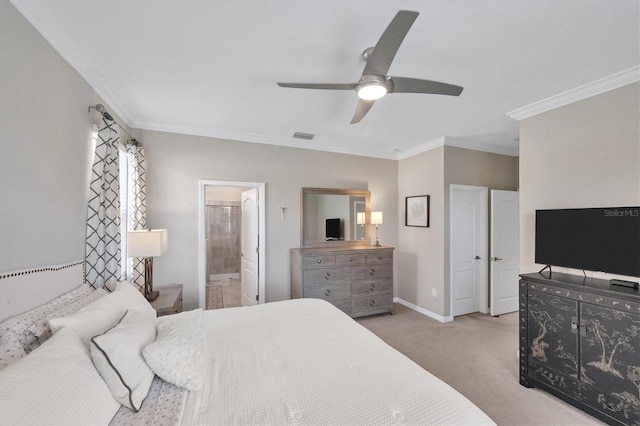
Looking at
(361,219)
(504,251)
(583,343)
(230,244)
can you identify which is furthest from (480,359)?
(230,244)

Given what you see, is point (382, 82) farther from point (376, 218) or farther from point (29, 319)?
point (376, 218)

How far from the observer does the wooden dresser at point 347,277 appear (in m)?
3.65

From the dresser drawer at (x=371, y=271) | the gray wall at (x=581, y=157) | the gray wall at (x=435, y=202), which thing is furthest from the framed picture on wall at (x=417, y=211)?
the gray wall at (x=581, y=157)

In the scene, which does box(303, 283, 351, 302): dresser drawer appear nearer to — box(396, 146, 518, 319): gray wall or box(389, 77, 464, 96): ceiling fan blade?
box(396, 146, 518, 319): gray wall

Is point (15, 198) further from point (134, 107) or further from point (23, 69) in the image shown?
point (134, 107)

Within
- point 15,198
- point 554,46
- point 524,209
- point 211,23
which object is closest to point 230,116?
point 211,23

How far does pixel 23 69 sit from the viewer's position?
141 cm

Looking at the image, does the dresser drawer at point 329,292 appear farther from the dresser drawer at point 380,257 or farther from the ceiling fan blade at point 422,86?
the ceiling fan blade at point 422,86

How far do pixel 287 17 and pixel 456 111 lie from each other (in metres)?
2.10

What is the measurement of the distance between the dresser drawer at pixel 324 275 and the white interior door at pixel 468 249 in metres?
1.58

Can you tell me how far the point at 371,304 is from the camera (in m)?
3.95

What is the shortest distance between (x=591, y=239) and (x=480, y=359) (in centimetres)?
157

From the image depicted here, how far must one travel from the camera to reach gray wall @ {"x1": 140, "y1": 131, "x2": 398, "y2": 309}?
3348 millimetres

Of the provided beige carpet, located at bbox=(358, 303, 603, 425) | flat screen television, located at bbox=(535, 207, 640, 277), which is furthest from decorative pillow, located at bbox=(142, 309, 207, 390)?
flat screen television, located at bbox=(535, 207, 640, 277)
